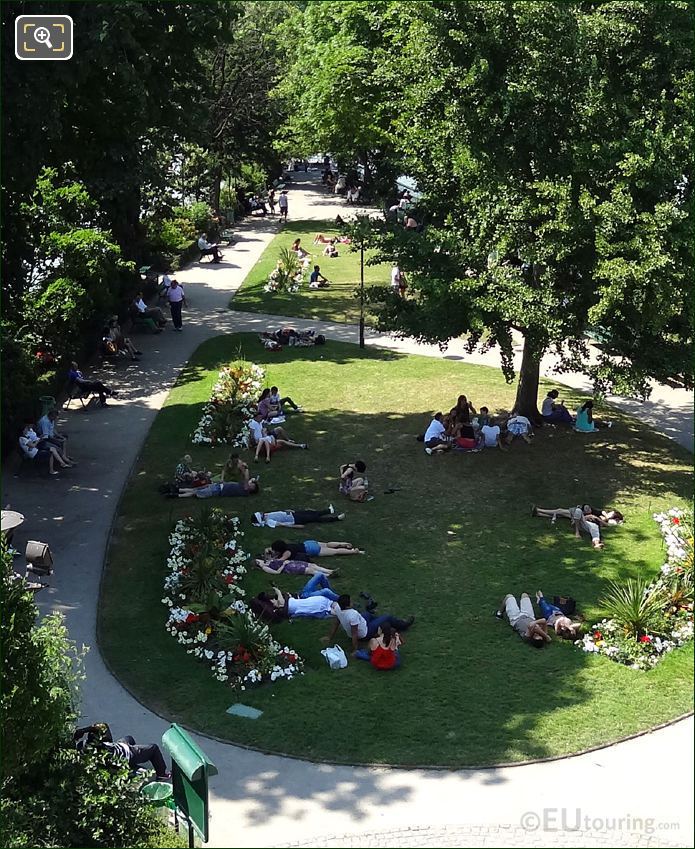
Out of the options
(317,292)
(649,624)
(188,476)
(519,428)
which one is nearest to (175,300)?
(317,292)

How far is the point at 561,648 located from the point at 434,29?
10302 mm

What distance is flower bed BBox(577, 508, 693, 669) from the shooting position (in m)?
12.9

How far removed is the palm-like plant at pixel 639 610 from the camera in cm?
1315

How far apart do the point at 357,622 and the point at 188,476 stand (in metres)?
5.92

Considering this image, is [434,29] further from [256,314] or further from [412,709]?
[256,314]

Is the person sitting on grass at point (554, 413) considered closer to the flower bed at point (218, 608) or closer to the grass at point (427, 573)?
the grass at point (427, 573)

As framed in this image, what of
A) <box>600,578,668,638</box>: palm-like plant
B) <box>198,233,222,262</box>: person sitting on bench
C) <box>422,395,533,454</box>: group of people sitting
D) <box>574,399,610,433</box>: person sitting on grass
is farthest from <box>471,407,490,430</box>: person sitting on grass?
<box>198,233,222,262</box>: person sitting on bench

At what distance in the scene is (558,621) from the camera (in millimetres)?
13367

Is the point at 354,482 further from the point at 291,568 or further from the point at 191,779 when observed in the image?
the point at 191,779

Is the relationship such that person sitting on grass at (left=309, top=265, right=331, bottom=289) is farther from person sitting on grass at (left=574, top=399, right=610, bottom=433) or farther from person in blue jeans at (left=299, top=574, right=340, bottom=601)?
person in blue jeans at (left=299, top=574, right=340, bottom=601)

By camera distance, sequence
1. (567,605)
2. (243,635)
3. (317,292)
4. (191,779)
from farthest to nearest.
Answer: (317,292) → (567,605) → (243,635) → (191,779)

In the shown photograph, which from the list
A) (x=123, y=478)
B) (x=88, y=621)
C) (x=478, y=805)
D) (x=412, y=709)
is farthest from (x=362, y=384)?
(x=478, y=805)

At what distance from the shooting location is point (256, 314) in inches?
1177

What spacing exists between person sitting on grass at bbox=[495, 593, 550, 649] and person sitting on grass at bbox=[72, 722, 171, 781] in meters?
4.85
